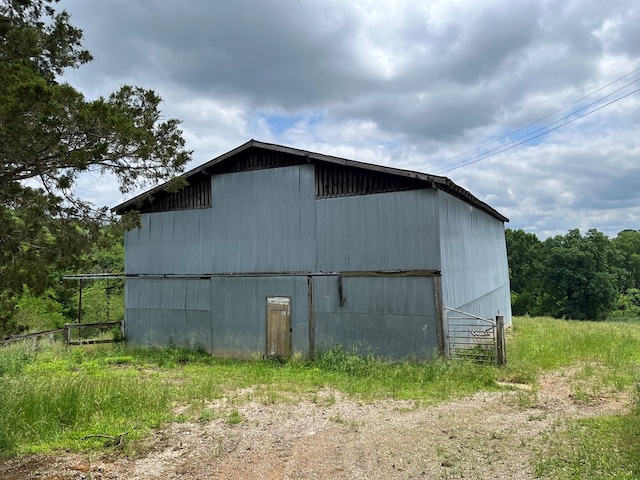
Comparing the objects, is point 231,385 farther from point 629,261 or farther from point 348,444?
point 629,261

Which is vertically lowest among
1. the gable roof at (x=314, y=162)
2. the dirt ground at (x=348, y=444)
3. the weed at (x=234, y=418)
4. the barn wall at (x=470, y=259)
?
the dirt ground at (x=348, y=444)

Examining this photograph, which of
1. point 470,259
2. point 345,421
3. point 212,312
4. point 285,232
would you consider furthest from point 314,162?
point 345,421

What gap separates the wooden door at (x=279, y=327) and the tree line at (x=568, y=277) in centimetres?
3368

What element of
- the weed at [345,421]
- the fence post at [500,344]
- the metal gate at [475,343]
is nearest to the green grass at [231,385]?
the fence post at [500,344]

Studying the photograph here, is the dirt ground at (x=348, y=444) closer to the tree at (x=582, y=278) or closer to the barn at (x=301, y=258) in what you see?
the barn at (x=301, y=258)

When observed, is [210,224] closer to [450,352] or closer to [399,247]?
[399,247]

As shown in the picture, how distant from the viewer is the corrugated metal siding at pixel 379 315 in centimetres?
1092

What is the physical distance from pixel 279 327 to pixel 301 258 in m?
2.19

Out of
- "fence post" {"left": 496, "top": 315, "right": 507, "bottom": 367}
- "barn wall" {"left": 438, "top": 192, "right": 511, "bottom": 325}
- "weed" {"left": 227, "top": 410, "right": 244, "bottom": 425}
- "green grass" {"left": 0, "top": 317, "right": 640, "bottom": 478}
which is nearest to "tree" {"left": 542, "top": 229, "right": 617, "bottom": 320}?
"barn wall" {"left": 438, "top": 192, "right": 511, "bottom": 325}

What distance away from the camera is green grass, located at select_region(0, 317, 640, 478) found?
573 cm

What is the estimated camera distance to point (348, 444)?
5.89 metres

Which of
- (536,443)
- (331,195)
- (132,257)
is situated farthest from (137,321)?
(536,443)

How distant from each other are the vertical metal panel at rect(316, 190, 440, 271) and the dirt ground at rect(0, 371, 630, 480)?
423 centimetres

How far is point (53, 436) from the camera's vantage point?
19.7ft
